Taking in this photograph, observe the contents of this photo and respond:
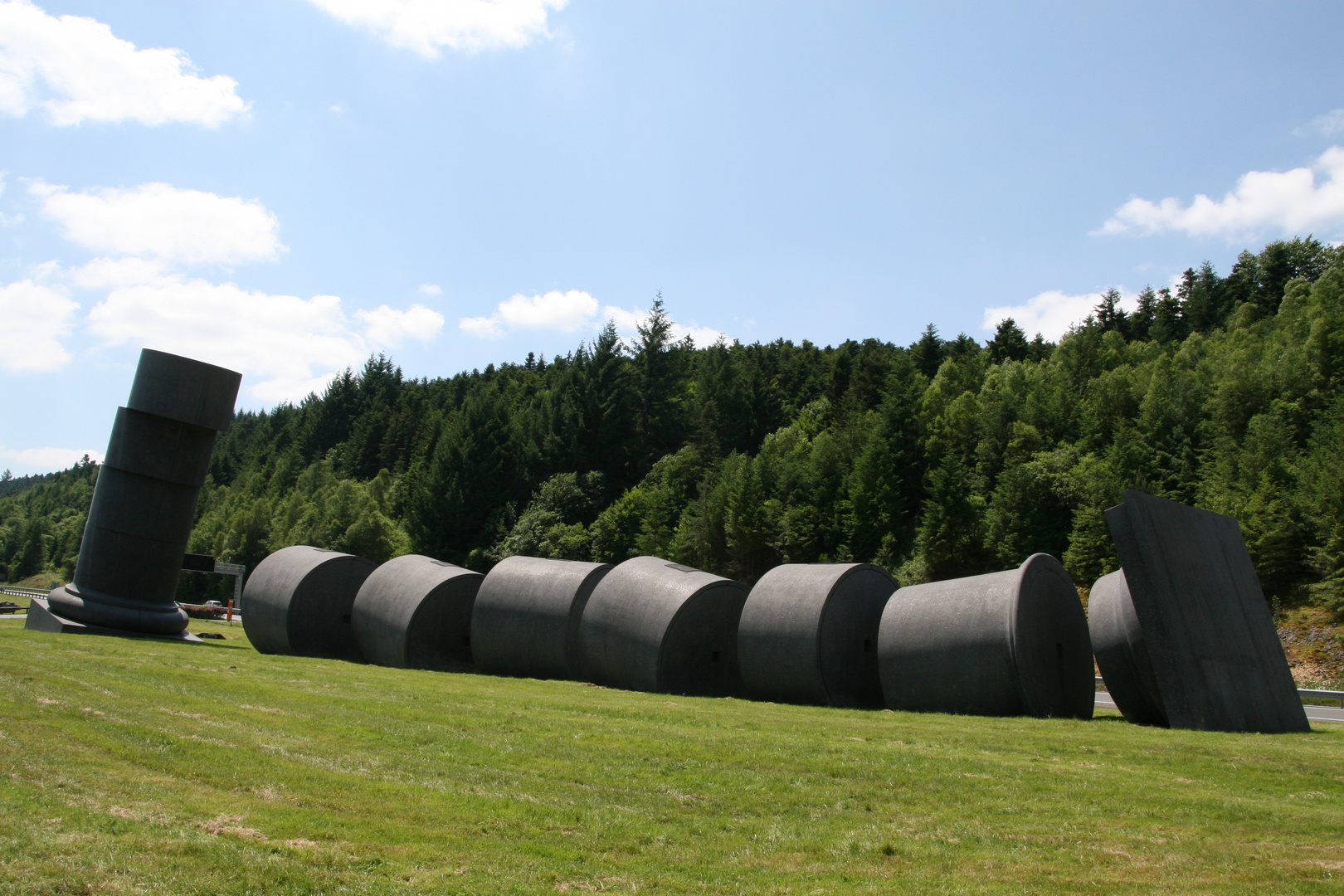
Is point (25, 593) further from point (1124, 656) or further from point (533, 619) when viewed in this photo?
point (1124, 656)

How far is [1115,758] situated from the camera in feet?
35.6

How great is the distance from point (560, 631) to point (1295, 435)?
4731 centimetres

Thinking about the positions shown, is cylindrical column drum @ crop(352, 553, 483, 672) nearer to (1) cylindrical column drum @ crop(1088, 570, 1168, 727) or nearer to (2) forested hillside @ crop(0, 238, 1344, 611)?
(1) cylindrical column drum @ crop(1088, 570, 1168, 727)

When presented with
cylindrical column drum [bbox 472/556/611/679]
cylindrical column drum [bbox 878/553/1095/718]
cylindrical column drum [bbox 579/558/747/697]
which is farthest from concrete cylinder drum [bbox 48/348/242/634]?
cylindrical column drum [bbox 878/553/1095/718]

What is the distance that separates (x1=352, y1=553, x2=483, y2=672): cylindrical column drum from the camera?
23484 millimetres

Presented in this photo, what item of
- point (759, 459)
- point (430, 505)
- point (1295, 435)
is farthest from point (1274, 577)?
point (430, 505)

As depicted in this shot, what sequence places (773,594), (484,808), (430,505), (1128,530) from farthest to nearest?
(430,505), (773,594), (1128,530), (484,808)

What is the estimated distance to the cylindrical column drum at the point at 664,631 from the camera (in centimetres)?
1967

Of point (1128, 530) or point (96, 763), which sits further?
point (1128, 530)

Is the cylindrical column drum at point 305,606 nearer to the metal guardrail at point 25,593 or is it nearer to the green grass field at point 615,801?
the green grass field at point 615,801

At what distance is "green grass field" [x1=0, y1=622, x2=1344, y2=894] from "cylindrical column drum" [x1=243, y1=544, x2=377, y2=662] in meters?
11.6

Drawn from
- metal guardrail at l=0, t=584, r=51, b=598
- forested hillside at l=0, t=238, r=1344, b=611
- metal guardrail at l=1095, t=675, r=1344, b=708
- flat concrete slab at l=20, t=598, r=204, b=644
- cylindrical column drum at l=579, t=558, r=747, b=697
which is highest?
forested hillside at l=0, t=238, r=1344, b=611

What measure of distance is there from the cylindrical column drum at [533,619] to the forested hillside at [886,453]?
3174 centimetres

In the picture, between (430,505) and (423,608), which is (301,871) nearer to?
(423,608)
